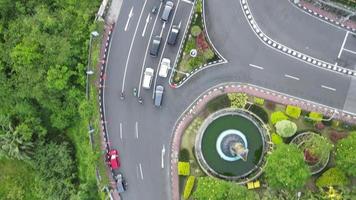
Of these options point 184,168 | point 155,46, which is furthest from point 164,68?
point 184,168

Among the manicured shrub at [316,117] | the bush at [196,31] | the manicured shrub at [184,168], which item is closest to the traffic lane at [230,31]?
the bush at [196,31]

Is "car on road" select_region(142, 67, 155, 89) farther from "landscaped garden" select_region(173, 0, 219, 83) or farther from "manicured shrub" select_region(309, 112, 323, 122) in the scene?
"manicured shrub" select_region(309, 112, 323, 122)

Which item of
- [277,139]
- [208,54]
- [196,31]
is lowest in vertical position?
[277,139]

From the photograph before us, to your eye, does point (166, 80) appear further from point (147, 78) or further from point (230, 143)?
point (230, 143)

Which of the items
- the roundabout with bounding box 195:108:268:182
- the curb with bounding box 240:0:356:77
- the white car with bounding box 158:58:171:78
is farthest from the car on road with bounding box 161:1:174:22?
the roundabout with bounding box 195:108:268:182

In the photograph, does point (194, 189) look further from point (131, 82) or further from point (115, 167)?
point (131, 82)

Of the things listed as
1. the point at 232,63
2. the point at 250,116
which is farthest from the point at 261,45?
the point at 250,116

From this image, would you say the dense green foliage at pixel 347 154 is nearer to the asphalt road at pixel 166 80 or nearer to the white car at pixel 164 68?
the asphalt road at pixel 166 80
